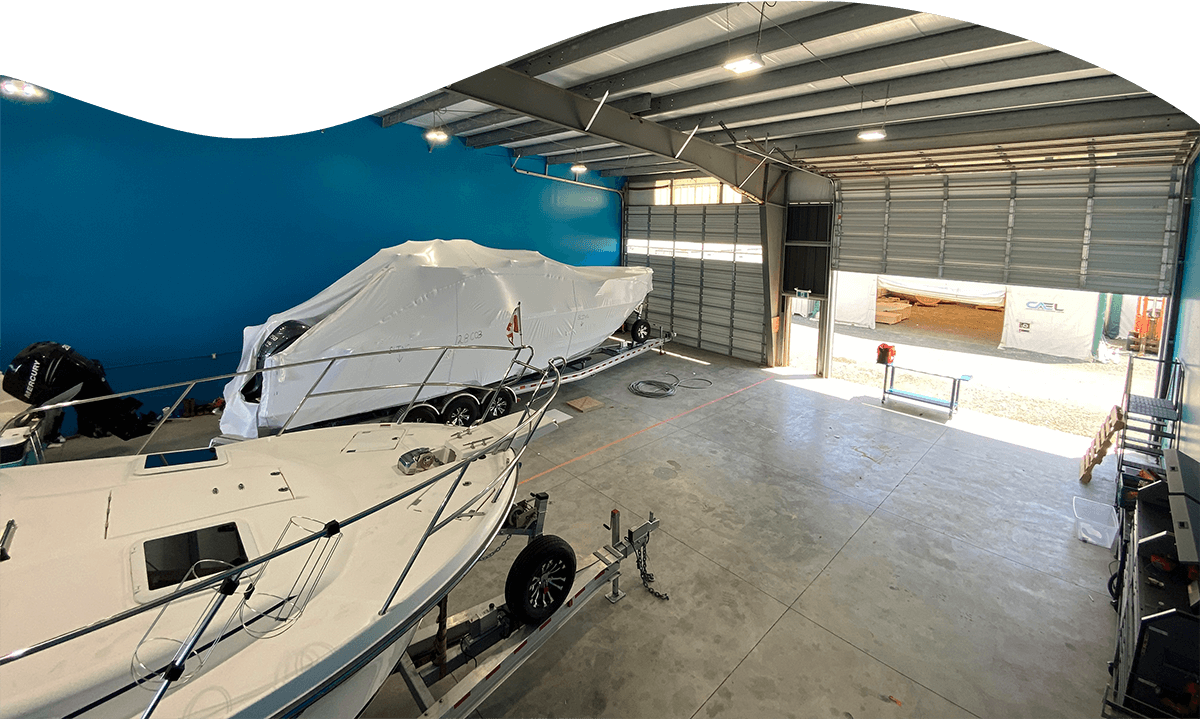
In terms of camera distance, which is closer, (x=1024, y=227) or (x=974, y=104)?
(x=974, y=104)

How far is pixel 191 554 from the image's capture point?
2895 mm

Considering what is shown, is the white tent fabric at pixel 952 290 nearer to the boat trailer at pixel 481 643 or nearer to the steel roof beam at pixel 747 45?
the steel roof beam at pixel 747 45

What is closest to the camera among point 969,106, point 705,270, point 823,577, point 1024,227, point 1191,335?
point 823,577

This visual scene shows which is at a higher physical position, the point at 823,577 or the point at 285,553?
the point at 285,553

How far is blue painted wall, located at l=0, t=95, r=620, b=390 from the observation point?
23.2ft

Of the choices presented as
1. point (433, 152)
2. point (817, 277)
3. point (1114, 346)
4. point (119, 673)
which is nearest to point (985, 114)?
point (817, 277)

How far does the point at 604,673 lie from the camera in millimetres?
4066

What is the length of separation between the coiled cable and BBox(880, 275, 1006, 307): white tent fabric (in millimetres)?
8869

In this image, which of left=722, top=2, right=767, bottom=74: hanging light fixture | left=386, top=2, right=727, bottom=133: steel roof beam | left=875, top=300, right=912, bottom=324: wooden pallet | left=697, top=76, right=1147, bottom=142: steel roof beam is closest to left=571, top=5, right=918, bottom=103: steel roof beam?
left=722, top=2, right=767, bottom=74: hanging light fixture

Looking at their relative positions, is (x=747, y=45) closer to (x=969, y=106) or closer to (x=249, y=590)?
(x=969, y=106)

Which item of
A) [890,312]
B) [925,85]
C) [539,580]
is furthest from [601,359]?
[890,312]

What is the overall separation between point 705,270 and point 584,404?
579 centimetres

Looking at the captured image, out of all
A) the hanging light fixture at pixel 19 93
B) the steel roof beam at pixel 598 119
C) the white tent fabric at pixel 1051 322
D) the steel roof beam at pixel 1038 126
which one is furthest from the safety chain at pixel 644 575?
the white tent fabric at pixel 1051 322

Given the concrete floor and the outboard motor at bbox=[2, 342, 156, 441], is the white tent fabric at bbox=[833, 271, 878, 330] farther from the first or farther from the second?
the outboard motor at bbox=[2, 342, 156, 441]
